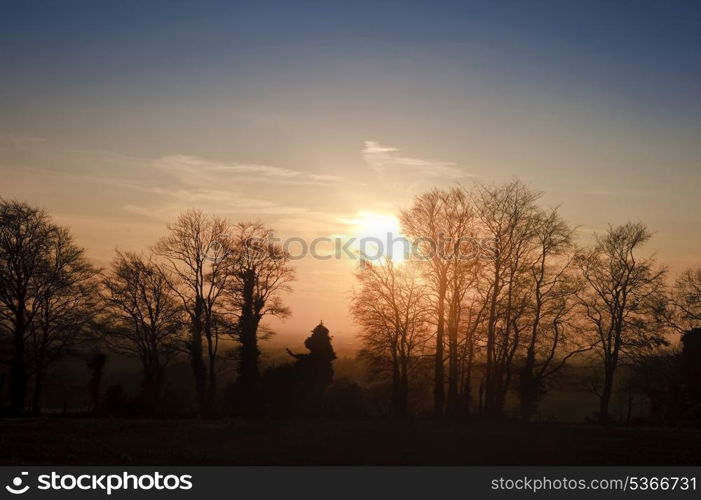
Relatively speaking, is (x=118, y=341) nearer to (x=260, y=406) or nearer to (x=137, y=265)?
(x=137, y=265)

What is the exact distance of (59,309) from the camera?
136ft

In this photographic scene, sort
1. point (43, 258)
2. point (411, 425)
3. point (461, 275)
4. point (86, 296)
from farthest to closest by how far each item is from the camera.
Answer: point (86, 296) → point (43, 258) → point (461, 275) → point (411, 425)

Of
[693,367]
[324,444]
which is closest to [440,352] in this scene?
[324,444]

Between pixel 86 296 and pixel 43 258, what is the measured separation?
4.04 meters

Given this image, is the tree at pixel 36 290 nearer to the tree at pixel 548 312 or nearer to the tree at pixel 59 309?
the tree at pixel 59 309

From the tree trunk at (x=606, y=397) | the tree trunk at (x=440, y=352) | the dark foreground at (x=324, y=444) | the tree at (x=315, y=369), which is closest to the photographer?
the dark foreground at (x=324, y=444)

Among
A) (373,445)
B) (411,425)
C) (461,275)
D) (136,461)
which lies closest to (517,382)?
(461,275)

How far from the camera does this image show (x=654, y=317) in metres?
43.3

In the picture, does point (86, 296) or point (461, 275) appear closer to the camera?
point (461, 275)

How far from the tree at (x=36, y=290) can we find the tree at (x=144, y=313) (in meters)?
2.05

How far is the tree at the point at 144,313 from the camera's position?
44.0 metres

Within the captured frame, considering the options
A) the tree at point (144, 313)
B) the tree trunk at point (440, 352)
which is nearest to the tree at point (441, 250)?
the tree trunk at point (440, 352)

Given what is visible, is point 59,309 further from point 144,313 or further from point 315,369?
point 315,369

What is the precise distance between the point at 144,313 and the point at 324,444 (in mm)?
22088
